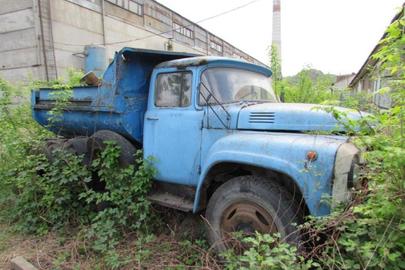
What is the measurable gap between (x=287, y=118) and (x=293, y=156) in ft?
1.72

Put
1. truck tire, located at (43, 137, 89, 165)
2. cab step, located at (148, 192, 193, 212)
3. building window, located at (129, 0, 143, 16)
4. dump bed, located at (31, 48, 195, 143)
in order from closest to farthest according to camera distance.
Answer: cab step, located at (148, 192, 193, 212) < dump bed, located at (31, 48, 195, 143) < truck tire, located at (43, 137, 89, 165) < building window, located at (129, 0, 143, 16)

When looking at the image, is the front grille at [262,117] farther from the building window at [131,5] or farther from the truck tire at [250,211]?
the building window at [131,5]

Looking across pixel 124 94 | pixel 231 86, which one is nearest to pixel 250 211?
pixel 231 86

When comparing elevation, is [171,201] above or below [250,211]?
below

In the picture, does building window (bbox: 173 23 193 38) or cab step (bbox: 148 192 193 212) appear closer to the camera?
cab step (bbox: 148 192 193 212)

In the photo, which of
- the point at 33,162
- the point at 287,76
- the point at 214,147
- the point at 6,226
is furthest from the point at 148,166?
the point at 287,76

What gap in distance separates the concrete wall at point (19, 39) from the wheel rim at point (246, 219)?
13.0 m

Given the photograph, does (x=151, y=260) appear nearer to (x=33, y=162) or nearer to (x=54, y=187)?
(x=54, y=187)

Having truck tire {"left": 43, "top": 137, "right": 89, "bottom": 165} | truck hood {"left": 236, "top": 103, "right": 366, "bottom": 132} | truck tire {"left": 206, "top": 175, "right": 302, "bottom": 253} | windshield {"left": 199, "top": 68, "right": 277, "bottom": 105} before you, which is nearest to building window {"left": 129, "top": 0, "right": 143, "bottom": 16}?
truck tire {"left": 43, "top": 137, "right": 89, "bottom": 165}

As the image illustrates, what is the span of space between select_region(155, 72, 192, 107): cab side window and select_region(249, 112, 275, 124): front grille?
850 mm

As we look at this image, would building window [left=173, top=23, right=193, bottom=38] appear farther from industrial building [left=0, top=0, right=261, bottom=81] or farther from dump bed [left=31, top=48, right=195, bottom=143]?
dump bed [left=31, top=48, right=195, bottom=143]

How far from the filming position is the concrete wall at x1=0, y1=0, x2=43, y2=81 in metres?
13.2

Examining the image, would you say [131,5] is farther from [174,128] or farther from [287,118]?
[287,118]

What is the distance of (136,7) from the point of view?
1981 cm
